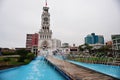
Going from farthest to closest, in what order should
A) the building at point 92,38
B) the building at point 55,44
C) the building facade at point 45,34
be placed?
the building at point 55,44 → the building facade at point 45,34 → the building at point 92,38

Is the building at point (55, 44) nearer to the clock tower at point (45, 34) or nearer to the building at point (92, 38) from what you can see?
the clock tower at point (45, 34)

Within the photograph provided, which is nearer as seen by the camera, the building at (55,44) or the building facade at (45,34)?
the building facade at (45,34)

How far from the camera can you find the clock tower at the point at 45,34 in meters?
40.6

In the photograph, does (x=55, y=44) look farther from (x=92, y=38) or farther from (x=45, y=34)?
(x=92, y=38)

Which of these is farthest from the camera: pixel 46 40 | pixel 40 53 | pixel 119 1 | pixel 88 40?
pixel 46 40

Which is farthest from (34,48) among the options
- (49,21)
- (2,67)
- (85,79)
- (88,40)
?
(85,79)

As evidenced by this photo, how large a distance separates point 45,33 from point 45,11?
6640 millimetres

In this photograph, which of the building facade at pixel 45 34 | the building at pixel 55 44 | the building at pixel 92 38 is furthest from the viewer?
the building at pixel 55 44

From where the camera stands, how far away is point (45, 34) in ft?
135

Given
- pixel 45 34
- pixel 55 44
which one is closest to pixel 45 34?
pixel 45 34

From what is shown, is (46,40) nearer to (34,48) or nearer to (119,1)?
(34,48)

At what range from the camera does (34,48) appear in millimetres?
43406

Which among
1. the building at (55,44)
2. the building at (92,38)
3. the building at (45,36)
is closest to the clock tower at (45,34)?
the building at (45,36)

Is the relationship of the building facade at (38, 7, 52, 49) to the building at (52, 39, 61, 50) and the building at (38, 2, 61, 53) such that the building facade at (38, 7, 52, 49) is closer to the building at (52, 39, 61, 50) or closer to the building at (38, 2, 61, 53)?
the building at (38, 2, 61, 53)
